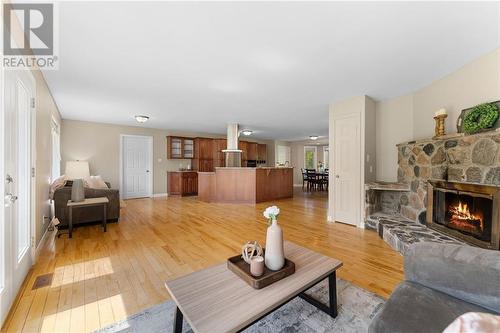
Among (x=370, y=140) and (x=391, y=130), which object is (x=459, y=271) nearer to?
(x=370, y=140)

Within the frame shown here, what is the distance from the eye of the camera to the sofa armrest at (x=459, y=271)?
1064 millimetres

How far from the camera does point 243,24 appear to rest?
6.05 feet

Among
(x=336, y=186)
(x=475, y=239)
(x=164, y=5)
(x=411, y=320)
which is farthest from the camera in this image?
(x=336, y=186)

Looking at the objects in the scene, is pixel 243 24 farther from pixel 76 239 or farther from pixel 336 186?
pixel 76 239

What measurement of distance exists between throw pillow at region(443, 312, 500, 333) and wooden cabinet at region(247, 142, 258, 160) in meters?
8.48

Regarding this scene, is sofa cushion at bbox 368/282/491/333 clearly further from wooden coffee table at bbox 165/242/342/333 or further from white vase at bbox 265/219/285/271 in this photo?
white vase at bbox 265/219/285/271

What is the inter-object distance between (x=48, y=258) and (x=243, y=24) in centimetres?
337

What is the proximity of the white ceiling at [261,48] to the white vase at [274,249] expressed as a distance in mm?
1680

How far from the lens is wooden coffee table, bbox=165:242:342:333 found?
3.22 feet

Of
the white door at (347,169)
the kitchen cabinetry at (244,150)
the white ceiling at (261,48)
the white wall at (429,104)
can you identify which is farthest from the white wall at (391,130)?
the kitchen cabinetry at (244,150)

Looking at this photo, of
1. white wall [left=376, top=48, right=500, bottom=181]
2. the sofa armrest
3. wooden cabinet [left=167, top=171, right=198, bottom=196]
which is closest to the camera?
the sofa armrest

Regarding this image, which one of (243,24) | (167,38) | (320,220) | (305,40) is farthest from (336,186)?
(167,38)

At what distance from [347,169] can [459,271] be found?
2948 mm

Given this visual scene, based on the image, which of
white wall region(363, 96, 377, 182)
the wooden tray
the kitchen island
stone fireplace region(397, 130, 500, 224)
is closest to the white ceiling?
white wall region(363, 96, 377, 182)
